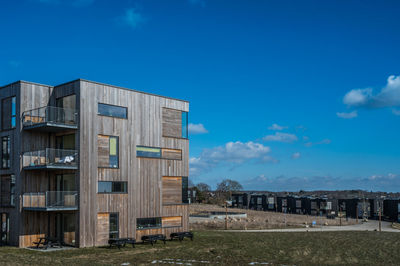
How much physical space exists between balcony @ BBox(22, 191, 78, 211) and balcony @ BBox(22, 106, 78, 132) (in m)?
3.53

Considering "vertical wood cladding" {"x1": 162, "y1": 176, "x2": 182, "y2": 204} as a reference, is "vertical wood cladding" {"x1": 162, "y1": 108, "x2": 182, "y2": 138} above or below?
above

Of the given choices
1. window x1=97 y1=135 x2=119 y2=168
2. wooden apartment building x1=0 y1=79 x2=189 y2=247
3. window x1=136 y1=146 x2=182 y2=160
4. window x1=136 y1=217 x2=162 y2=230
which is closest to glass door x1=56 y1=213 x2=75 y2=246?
wooden apartment building x1=0 y1=79 x2=189 y2=247

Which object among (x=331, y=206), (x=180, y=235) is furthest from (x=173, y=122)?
(x=331, y=206)

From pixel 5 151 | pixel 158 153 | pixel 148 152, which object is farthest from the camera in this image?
pixel 158 153

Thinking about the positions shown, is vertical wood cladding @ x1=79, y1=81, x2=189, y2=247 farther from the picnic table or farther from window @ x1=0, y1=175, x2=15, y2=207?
window @ x1=0, y1=175, x2=15, y2=207

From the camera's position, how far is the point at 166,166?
2872 cm

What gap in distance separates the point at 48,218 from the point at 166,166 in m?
7.78

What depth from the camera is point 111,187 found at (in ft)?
84.1

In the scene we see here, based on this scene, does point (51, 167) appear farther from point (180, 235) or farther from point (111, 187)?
point (180, 235)

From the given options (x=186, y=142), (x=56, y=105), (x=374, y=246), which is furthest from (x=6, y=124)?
(x=374, y=246)

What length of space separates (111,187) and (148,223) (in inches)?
142

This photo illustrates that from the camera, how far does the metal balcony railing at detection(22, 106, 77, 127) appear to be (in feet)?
80.4

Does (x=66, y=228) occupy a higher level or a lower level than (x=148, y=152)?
lower

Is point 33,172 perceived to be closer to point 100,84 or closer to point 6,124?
point 6,124
